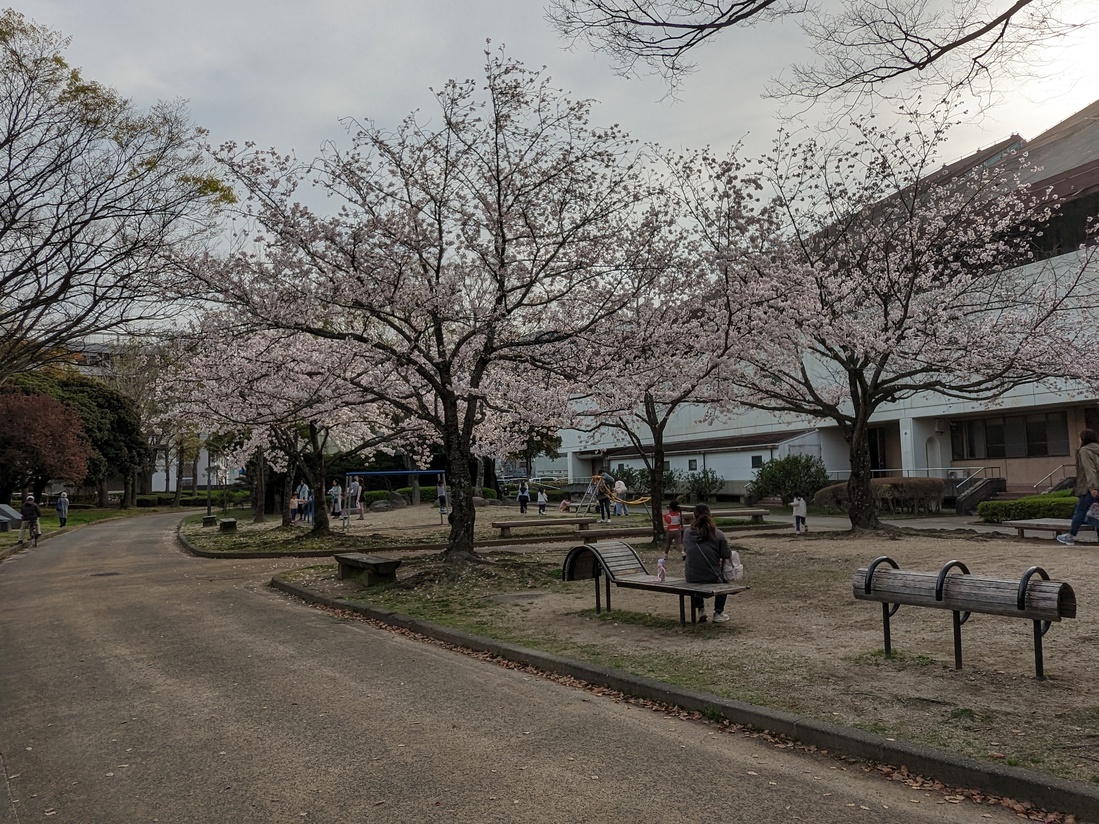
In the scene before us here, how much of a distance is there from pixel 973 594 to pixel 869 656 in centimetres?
110

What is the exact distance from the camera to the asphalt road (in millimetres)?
4109

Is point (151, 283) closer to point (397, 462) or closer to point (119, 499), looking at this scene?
point (397, 462)

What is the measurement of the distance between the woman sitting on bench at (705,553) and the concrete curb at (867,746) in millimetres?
2010

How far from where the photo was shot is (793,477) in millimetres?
33438

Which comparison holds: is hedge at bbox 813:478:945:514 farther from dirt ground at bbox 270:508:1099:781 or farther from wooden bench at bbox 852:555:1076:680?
wooden bench at bbox 852:555:1076:680

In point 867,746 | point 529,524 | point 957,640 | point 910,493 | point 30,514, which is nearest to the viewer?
point 867,746

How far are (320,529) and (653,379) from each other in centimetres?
1255

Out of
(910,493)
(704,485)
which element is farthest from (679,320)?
(704,485)

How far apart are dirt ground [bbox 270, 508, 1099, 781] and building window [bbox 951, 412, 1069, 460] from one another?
63.0ft

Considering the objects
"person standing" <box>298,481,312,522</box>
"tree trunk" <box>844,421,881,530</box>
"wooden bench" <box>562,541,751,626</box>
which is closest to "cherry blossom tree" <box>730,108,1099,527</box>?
"tree trunk" <box>844,421,881,530</box>

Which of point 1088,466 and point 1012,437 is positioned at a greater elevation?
point 1012,437

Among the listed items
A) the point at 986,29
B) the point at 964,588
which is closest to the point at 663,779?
the point at 964,588

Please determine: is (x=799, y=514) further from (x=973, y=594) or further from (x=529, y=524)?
(x=973, y=594)

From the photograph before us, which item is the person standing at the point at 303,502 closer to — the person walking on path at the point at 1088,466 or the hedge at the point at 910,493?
the hedge at the point at 910,493
